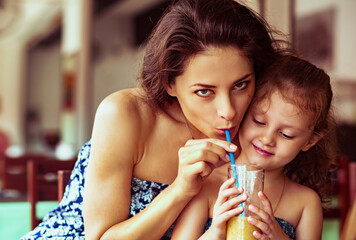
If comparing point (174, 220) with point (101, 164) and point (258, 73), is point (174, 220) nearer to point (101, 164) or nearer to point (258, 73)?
point (101, 164)

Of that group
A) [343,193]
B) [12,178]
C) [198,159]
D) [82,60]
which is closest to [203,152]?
[198,159]

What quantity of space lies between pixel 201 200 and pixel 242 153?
0.68 ft

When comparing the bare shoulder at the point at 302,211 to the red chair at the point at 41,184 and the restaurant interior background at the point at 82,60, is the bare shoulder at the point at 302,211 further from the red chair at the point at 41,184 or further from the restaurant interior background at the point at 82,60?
the red chair at the point at 41,184

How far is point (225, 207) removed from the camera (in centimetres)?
119

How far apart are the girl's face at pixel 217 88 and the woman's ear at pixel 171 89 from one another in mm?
65

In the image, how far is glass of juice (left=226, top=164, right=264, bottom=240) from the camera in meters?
1.17

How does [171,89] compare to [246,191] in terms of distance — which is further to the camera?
[171,89]

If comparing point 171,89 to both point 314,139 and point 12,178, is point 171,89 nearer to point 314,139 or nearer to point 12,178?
point 314,139

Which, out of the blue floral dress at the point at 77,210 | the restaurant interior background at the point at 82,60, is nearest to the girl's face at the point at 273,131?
the blue floral dress at the point at 77,210

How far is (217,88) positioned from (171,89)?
19 centimetres

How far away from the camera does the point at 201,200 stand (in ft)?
4.67

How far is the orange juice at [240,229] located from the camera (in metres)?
1.18

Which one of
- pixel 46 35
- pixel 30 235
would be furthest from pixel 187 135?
pixel 46 35

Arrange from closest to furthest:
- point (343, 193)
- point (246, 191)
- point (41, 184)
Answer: point (246, 191) < point (41, 184) < point (343, 193)
